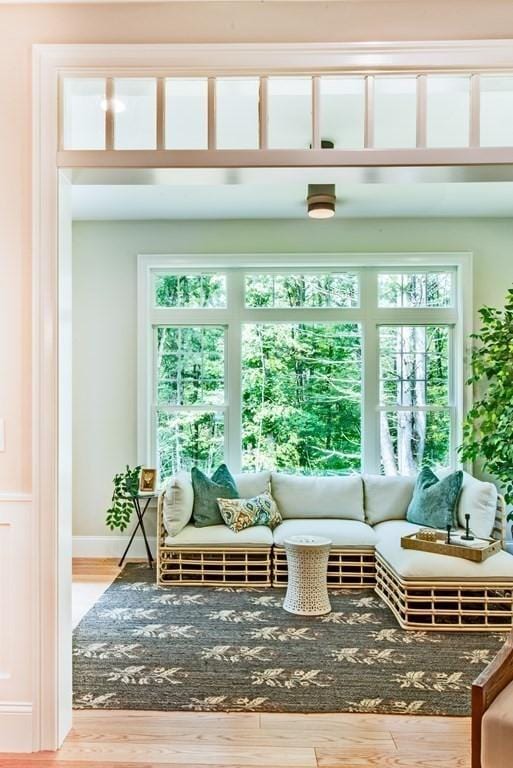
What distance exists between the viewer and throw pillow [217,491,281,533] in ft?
13.5

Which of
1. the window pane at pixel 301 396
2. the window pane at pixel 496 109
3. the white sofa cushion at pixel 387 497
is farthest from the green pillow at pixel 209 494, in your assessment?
the window pane at pixel 496 109

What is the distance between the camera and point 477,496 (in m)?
4.04

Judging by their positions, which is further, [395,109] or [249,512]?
[249,512]

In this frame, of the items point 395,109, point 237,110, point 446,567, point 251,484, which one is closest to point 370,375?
point 251,484

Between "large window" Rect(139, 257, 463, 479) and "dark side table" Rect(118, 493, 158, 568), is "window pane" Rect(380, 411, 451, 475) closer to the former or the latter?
"large window" Rect(139, 257, 463, 479)

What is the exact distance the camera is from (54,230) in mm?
2170

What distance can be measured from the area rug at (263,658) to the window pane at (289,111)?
8.27ft

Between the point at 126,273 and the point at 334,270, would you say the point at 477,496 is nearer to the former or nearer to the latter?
the point at 334,270

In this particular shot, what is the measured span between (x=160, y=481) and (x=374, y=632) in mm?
2387

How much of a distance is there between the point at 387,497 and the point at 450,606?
1183 millimetres

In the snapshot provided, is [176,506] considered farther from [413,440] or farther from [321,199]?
[321,199]

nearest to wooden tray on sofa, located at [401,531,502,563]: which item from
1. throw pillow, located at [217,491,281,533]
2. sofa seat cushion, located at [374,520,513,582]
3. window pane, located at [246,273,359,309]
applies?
sofa seat cushion, located at [374,520,513,582]

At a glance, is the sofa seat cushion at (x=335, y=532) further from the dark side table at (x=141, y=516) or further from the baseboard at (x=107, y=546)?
the baseboard at (x=107, y=546)

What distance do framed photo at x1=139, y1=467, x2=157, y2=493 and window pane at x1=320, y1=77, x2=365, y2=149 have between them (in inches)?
114
